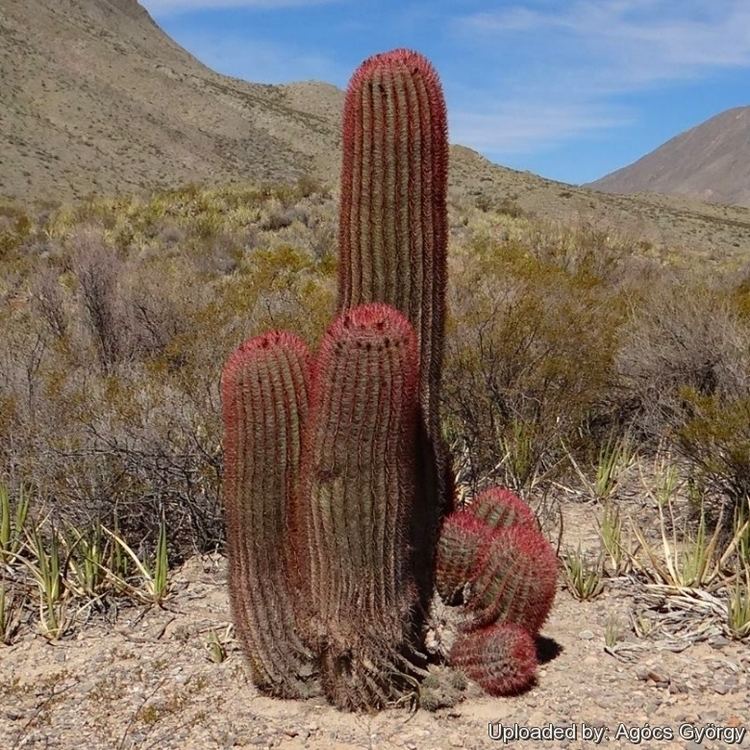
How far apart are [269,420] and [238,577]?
2.58ft

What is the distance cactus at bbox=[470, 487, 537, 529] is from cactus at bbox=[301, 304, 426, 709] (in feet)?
2.10

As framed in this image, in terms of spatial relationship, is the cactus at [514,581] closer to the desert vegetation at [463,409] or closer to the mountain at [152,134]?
the desert vegetation at [463,409]

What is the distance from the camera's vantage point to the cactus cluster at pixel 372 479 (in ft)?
12.9

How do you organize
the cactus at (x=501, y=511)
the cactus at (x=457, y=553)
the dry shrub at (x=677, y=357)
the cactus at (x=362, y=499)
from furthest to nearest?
the dry shrub at (x=677, y=357) → the cactus at (x=501, y=511) → the cactus at (x=457, y=553) → the cactus at (x=362, y=499)

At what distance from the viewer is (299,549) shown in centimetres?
424

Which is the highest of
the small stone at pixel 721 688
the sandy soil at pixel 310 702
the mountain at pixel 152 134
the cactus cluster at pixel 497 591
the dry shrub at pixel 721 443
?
the mountain at pixel 152 134

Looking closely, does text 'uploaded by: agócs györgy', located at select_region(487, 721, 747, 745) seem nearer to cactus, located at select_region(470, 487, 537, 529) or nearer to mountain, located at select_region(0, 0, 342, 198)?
cactus, located at select_region(470, 487, 537, 529)

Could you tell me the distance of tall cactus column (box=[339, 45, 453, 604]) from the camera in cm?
438

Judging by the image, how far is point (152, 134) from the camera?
55250 mm

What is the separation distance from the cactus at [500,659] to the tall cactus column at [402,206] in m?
0.37

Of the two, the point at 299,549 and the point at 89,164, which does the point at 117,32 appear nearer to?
the point at 89,164

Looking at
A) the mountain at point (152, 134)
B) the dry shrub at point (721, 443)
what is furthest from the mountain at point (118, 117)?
the dry shrub at point (721, 443)

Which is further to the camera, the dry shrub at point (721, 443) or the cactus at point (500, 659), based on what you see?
the dry shrub at point (721, 443)

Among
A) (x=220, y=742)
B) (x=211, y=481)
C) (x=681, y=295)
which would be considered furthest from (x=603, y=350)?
(x=220, y=742)
